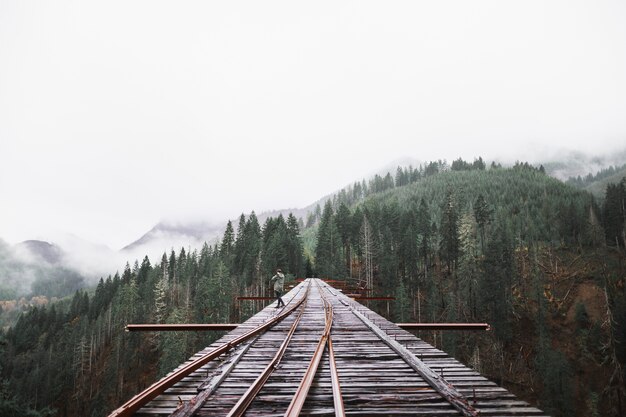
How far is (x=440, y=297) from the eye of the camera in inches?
3113

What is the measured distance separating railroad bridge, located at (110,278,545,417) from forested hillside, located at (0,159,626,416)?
1624 inches

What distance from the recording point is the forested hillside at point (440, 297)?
62031 mm

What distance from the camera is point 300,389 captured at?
449 centimetres

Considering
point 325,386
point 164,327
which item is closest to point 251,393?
point 325,386

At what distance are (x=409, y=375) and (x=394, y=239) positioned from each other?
92077 millimetres

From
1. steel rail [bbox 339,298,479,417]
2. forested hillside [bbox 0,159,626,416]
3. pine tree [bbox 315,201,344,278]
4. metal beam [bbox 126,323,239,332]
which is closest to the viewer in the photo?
steel rail [bbox 339,298,479,417]

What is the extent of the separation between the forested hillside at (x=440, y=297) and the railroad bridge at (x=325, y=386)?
41.2 meters

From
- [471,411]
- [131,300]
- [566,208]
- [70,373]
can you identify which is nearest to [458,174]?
[566,208]

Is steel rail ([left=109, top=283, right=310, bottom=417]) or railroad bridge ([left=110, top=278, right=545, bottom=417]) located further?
railroad bridge ([left=110, top=278, right=545, bottom=417])

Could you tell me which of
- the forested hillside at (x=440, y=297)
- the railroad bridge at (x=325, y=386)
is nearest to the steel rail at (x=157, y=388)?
the railroad bridge at (x=325, y=386)

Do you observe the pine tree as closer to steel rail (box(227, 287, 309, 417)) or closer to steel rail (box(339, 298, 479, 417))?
steel rail (box(339, 298, 479, 417))

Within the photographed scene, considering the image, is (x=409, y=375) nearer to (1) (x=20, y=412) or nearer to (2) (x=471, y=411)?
(2) (x=471, y=411)

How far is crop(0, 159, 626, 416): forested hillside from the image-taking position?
62031 millimetres

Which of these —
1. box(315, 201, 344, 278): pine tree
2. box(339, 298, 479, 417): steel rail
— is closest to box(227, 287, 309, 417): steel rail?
box(339, 298, 479, 417): steel rail
